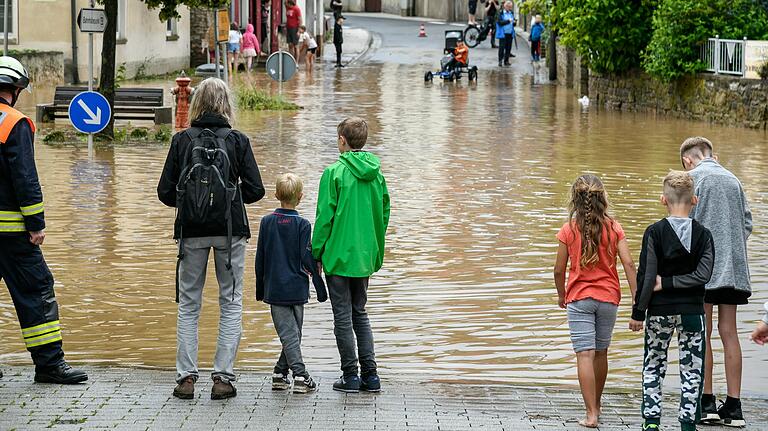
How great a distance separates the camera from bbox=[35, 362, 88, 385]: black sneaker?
7539 millimetres

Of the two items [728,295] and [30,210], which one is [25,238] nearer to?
[30,210]

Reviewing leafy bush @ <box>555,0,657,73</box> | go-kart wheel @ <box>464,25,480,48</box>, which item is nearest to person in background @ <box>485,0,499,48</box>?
go-kart wheel @ <box>464,25,480,48</box>

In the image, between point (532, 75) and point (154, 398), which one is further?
point (532, 75)

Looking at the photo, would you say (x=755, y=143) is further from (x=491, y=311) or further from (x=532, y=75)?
(x=532, y=75)

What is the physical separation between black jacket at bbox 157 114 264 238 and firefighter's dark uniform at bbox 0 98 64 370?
27.1 inches

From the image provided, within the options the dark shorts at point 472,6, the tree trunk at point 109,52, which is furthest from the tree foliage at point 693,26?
the dark shorts at point 472,6

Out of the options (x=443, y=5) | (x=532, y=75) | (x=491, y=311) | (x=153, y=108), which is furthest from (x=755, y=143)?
(x=443, y=5)

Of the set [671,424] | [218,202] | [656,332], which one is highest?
[218,202]

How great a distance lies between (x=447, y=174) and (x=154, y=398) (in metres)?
11.4

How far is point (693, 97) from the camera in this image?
2850 cm

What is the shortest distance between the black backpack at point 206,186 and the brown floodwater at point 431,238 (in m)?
1.42

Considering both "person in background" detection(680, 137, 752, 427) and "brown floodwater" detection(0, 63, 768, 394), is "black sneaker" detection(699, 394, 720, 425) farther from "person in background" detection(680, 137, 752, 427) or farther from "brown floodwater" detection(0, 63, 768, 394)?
"brown floodwater" detection(0, 63, 768, 394)

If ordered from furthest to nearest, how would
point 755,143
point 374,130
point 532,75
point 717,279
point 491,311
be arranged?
point 532,75
point 374,130
point 755,143
point 491,311
point 717,279

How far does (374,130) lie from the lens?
81.4ft
